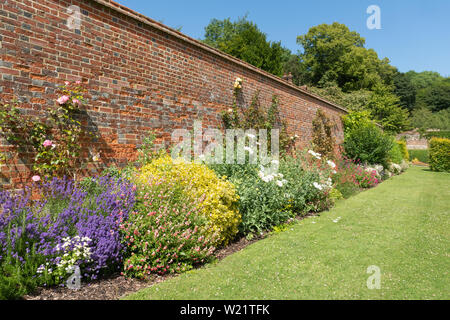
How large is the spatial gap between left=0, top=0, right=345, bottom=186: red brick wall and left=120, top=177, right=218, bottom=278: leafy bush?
1404 millimetres

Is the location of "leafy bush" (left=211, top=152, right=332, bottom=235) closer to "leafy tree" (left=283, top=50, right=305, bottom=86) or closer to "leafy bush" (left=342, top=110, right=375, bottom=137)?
"leafy bush" (left=342, top=110, right=375, bottom=137)

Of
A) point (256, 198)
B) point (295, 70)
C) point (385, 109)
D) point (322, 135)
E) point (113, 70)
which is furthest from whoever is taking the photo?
point (295, 70)

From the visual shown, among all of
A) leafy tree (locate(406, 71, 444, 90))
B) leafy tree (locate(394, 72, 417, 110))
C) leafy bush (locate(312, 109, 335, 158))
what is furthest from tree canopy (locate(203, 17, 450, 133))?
leafy bush (locate(312, 109, 335, 158))

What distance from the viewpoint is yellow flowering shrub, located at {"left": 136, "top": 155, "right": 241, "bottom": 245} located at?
400 centimetres

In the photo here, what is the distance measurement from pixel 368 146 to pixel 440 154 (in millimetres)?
7557

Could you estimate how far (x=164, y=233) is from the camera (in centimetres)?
335

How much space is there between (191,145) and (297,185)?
268 cm

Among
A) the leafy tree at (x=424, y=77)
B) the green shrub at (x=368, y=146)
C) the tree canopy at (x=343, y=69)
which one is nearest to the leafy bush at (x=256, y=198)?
the green shrub at (x=368, y=146)

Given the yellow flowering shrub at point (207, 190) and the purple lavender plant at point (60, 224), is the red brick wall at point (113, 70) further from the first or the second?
the yellow flowering shrub at point (207, 190)

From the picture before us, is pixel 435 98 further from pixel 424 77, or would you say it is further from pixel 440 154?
pixel 440 154

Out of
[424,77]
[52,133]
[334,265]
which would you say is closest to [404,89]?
[424,77]

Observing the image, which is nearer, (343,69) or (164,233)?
(164,233)

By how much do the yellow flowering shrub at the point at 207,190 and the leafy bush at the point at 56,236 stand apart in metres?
0.79

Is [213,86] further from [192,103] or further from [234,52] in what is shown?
[234,52]
